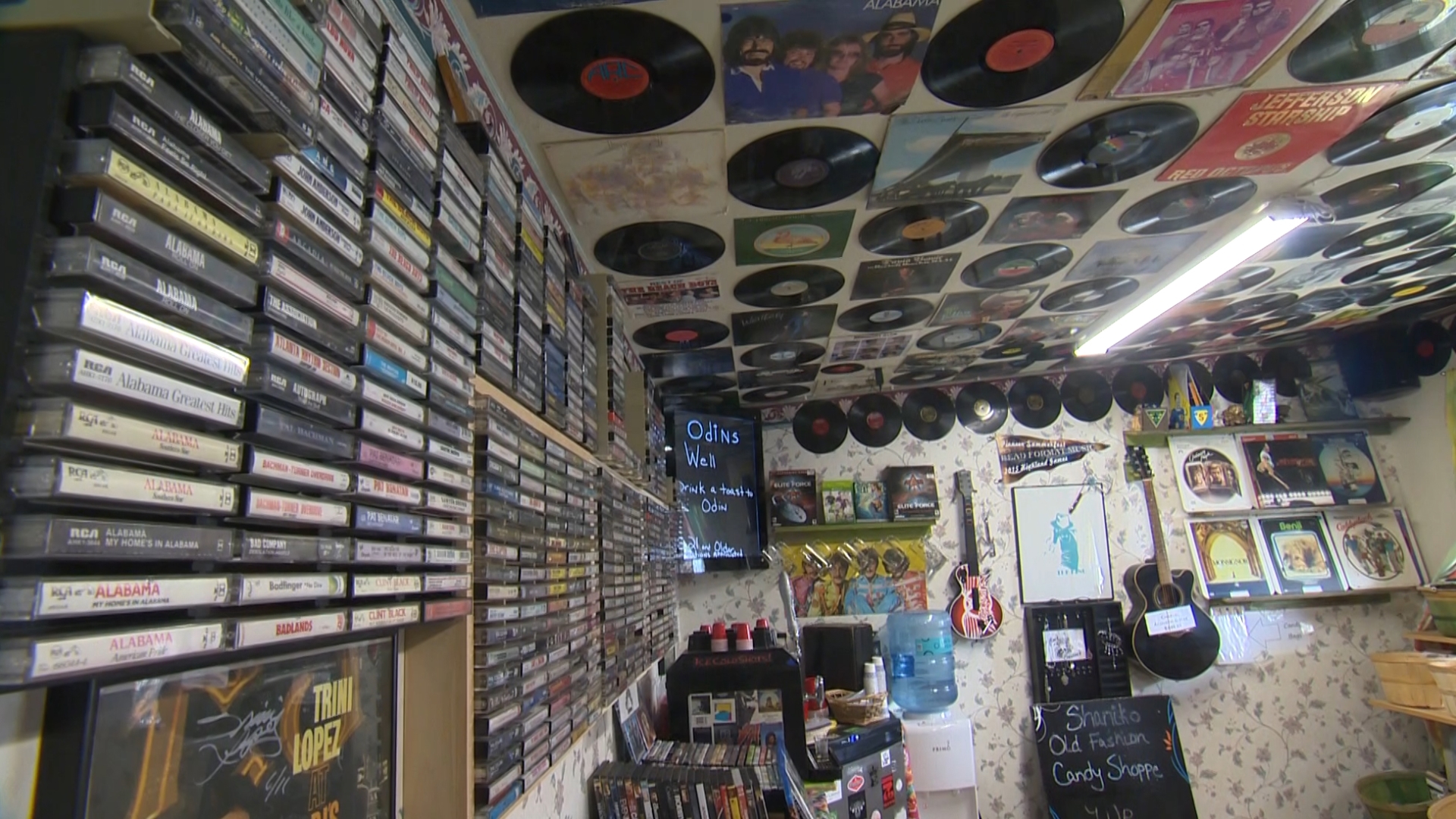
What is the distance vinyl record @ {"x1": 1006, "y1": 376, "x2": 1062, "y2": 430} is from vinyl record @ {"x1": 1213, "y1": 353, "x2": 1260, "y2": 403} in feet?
2.98

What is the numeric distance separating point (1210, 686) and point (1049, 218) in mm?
3021

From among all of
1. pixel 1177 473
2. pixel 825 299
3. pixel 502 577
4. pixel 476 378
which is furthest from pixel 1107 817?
pixel 476 378

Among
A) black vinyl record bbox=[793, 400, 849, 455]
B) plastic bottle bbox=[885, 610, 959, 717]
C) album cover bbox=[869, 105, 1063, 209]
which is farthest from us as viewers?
black vinyl record bbox=[793, 400, 849, 455]

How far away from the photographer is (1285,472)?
387cm

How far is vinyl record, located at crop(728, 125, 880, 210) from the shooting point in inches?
61.9

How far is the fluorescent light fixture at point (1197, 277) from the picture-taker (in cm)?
212

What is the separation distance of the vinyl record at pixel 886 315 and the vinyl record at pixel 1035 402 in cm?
144

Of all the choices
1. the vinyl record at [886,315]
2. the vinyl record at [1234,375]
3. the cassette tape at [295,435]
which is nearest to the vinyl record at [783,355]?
the vinyl record at [886,315]

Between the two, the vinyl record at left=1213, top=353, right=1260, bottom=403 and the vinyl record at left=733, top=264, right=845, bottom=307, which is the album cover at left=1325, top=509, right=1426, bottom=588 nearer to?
the vinyl record at left=1213, top=353, right=1260, bottom=403

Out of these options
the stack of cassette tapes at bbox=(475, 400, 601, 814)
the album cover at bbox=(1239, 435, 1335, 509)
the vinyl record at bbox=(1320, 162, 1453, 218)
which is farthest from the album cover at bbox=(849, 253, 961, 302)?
the album cover at bbox=(1239, 435, 1335, 509)

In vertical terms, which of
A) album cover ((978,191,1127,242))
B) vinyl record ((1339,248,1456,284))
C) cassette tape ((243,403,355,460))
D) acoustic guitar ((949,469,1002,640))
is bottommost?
acoustic guitar ((949,469,1002,640))

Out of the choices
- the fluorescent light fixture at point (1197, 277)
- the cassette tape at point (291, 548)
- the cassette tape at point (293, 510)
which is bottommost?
the cassette tape at point (291, 548)

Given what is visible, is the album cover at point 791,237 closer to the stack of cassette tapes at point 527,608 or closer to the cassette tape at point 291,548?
the stack of cassette tapes at point 527,608

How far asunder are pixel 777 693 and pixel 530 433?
1417 millimetres
